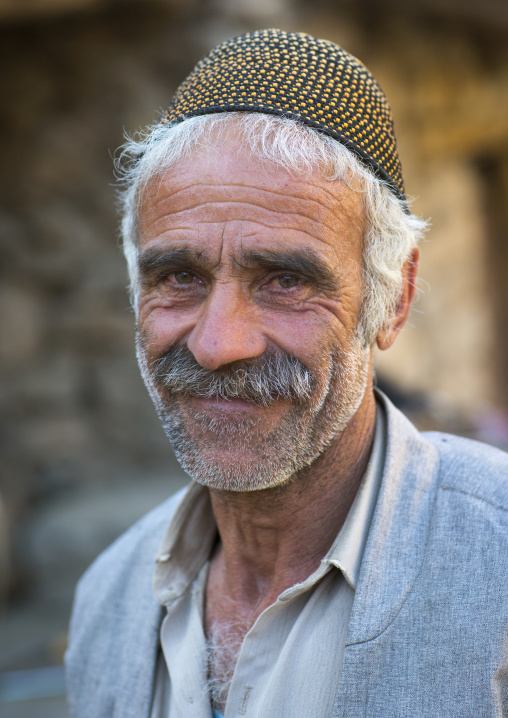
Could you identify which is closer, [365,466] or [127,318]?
[365,466]

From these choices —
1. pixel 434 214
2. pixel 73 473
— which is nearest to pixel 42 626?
pixel 73 473

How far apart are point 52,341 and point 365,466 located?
2.88 meters

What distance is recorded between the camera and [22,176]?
3805 millimetres

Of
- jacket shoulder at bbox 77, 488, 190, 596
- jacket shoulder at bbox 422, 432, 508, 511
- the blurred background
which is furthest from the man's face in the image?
the blurred background

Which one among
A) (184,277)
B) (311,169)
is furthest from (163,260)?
(311,169)

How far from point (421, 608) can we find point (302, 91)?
38.1 inches

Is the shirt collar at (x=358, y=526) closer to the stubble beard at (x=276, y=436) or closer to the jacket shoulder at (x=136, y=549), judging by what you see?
the stubble beard at (x=276, y=436)

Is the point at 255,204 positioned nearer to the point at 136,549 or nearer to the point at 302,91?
the point at 302,91

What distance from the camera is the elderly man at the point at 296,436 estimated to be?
1.20m

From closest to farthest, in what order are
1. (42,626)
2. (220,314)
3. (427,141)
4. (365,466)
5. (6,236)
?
(220,314) < (365,466) < (42,626) < (6,236) < (427,141)

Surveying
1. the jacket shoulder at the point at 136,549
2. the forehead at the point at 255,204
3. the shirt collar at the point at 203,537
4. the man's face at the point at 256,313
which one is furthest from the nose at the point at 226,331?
the jacket shoulder at the point at 136,549

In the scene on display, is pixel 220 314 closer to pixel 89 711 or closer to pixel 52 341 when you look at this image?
pixel 89 711

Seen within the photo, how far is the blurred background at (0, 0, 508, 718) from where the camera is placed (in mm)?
3537

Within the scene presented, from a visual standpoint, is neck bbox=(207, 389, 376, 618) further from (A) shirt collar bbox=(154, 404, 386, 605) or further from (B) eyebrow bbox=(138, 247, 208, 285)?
(B) eyebrow bbox=(138, 247, 208, 285)
